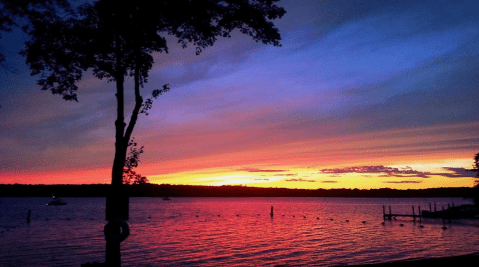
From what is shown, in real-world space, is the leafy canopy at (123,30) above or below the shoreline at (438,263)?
above

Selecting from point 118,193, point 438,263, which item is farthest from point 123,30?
point 438,263

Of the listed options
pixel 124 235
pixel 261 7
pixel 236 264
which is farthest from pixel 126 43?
pixel 236 264

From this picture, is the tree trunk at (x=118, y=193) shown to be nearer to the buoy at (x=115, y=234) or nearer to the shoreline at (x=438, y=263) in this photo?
the buoy at (x=115, y=234)

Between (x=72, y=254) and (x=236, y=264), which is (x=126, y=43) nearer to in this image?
(x=236, y=264)

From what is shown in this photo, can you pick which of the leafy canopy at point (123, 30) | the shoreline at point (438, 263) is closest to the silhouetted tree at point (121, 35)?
the leafy canopy at point (123, 30)

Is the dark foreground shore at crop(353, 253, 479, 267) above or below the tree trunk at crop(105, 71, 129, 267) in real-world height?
below

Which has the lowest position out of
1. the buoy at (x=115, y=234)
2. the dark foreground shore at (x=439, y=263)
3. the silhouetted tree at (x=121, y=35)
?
the dark foreground shore at (x=439, y=263)

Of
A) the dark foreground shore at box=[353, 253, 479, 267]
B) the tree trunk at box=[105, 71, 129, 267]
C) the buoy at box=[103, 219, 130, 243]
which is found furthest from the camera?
the dark foreground shore at box=[353, 253, 479, 267]

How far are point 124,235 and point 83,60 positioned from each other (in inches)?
246

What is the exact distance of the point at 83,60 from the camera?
1360cm

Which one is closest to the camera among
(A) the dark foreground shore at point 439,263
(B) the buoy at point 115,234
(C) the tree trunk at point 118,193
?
(B) the buoy at point 115,234

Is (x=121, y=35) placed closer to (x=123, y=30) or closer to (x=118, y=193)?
(x=123, y=30)

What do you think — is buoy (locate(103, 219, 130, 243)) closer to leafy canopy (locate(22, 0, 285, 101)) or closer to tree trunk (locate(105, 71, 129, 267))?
tree trunk (locate(105, 71, 129, 267))

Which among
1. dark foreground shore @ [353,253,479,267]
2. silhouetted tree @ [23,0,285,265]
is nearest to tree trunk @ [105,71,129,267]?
silhouetted tree @ [23,0,285,265]
